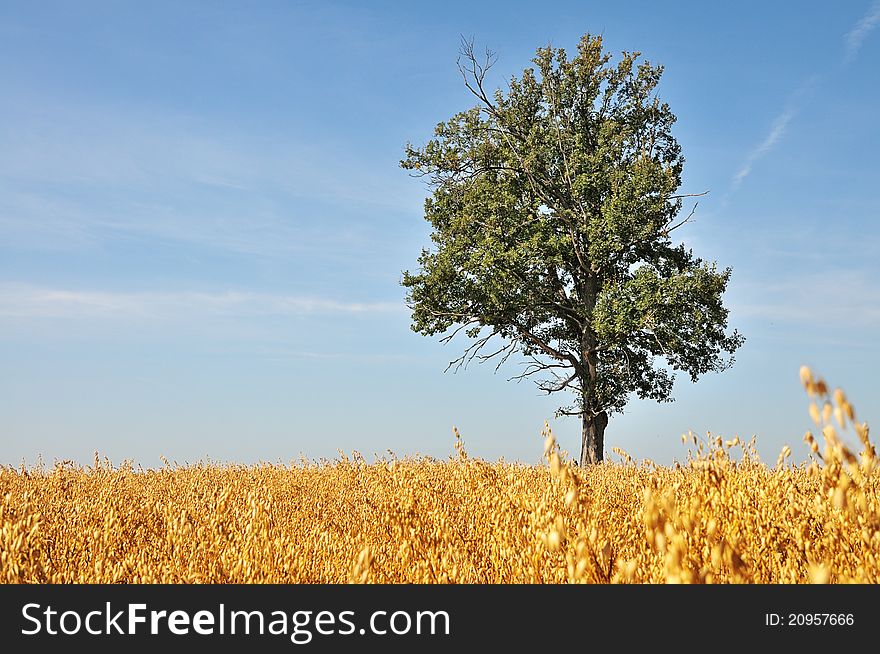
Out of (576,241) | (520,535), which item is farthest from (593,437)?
(520,535)

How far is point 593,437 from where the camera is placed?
20438mm

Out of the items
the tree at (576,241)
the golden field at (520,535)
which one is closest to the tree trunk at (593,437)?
the tree at (576,241)

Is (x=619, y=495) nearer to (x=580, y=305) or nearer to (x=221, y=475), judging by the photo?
(x=221, y=475)

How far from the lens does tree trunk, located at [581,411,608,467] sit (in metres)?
20.4

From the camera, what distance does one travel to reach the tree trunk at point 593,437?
20438mm

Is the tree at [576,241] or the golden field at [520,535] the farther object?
the tree at [576,241]

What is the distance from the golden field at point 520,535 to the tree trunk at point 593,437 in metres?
13.9

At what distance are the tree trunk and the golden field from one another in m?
13.9

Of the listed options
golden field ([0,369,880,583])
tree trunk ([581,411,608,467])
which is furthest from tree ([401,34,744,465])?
golden field ([0,369,880,583])

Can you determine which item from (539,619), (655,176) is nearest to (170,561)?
(539,619)

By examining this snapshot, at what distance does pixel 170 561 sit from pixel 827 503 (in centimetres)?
361

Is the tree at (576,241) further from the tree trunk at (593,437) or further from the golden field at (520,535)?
the golden field at (520,535)

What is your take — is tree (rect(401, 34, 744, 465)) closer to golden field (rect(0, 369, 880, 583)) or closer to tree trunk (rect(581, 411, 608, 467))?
tree trunk (rect(581, 411, 608, 467))

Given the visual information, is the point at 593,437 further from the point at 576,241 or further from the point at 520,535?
the point at 520,535
